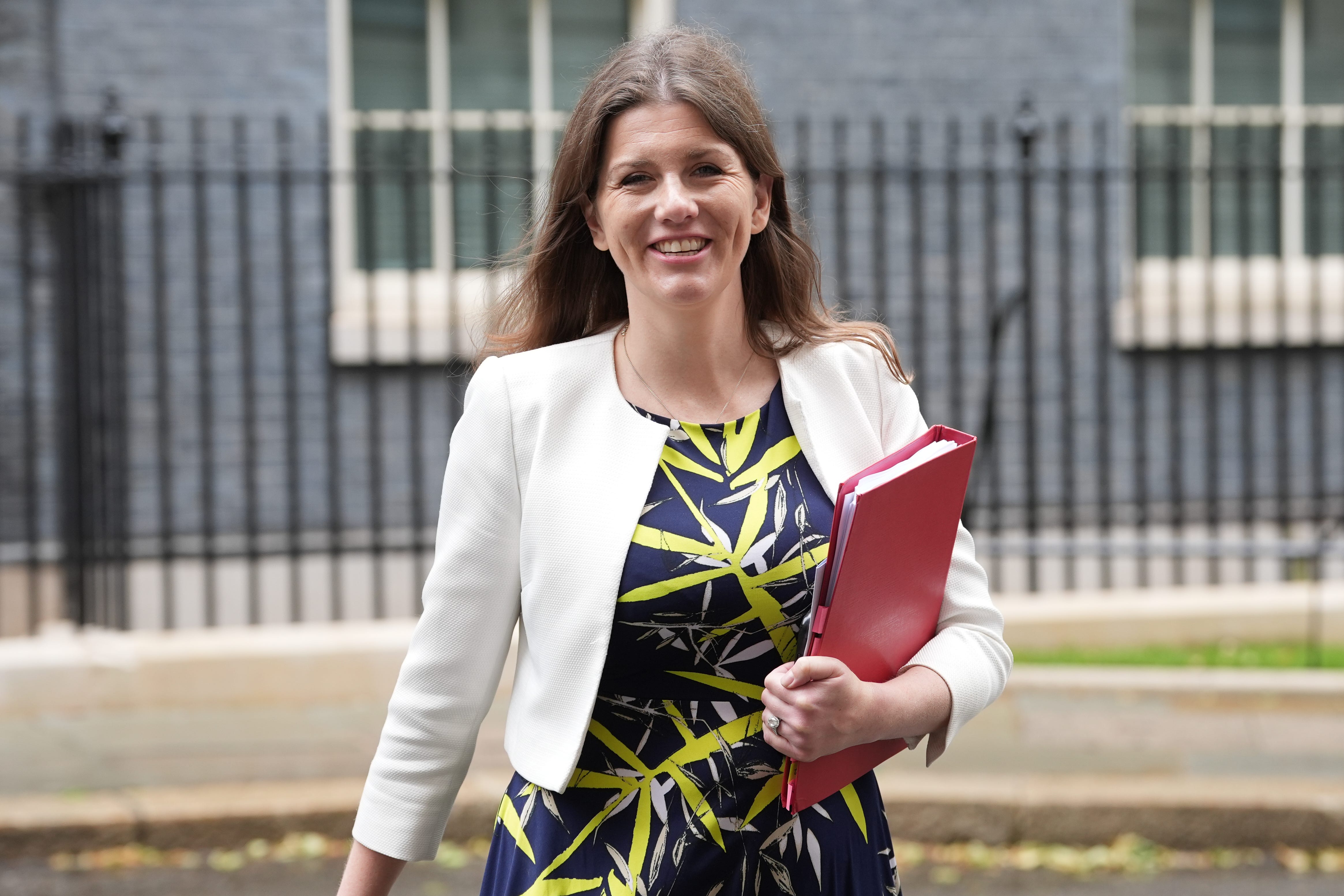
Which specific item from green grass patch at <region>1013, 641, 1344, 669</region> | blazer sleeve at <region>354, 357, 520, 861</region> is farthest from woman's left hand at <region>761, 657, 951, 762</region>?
green grass patch at <region>1013, 641, 1344, 669</region>

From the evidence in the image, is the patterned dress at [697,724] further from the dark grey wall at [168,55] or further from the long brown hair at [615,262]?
the dark grey wall at [168,55]

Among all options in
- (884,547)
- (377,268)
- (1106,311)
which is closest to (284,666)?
(377,268)

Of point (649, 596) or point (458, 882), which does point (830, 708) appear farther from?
point (458, 882)

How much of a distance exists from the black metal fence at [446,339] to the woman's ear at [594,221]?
14.6 feet

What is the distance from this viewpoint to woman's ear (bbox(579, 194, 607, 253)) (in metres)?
1.92

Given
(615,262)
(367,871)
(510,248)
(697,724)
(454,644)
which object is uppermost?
(510,248)

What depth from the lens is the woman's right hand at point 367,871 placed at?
6.13ft

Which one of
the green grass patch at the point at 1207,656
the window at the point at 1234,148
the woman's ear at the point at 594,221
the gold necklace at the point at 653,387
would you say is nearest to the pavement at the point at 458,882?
the green grass patch at the point at 1207,656

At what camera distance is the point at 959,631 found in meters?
1.87

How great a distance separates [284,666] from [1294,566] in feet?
17.8

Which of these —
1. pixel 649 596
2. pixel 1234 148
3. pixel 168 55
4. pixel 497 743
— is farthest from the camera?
pixel 1234 148

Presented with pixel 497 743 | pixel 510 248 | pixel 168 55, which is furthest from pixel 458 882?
pixel 168 55

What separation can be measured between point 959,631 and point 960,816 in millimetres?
→ 3277

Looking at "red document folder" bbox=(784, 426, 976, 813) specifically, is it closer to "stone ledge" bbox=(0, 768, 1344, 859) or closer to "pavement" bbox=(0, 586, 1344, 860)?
"pavement" bbox=(0, 586, 1344, 860)
